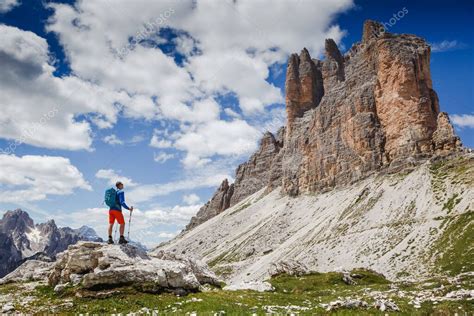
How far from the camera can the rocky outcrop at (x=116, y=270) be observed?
841 inches

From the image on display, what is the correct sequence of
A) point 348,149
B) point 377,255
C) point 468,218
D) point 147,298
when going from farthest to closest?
point 348,149 → point 377,255 → point 468,218 → point 147,298

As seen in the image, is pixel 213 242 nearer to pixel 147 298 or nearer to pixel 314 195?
pixel 314 195

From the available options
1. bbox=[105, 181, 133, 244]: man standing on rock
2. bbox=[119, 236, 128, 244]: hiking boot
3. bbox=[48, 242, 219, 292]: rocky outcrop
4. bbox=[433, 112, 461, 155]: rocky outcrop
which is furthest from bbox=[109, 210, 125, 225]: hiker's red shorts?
bbox=[433, 112, 461, 155]: rocky outcrop

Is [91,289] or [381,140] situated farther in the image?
[381,140]

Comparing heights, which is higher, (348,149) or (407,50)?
(407,50)

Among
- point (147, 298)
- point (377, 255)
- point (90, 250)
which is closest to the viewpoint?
point (147, 298)

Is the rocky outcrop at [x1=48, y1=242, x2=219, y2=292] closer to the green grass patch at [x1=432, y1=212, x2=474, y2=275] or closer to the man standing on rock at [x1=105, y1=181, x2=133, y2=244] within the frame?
the man standing on rock at [x1=105, y1=181, x2=133, y2=244]

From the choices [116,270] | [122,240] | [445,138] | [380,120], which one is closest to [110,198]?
[122,240]

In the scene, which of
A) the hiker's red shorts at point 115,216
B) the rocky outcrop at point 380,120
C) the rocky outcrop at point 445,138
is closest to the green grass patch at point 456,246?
the hiker's red shorts at point 115,216

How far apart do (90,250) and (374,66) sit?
186320 mm

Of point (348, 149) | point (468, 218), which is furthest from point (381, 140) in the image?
point (468, 218)

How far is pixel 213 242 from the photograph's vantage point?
188 m

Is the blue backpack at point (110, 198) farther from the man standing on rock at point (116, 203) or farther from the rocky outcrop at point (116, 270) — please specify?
the rocky outcrop at point (116, 270)

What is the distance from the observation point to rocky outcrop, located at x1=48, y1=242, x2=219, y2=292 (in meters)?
21.4
